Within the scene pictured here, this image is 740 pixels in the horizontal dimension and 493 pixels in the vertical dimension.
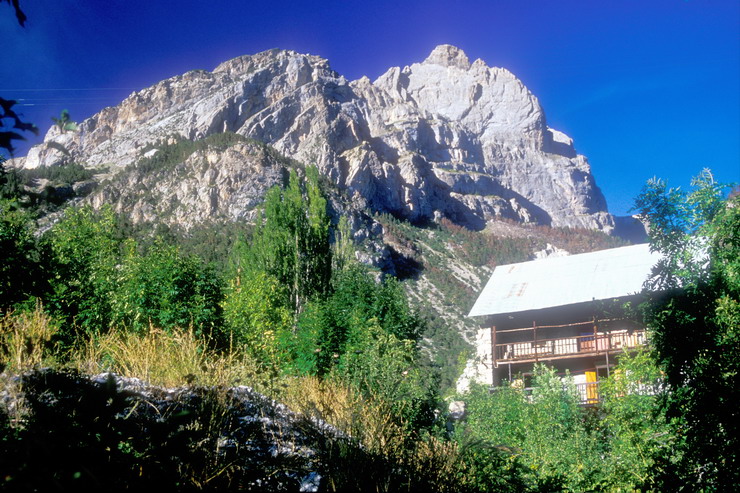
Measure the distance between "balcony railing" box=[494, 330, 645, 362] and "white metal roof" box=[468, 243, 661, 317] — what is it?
4.69ft

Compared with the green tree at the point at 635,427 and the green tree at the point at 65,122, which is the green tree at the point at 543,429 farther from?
the green tree at the point at 65,122

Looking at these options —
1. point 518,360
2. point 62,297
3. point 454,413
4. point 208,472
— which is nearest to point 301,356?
point 62,297

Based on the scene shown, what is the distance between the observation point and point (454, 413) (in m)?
17.0

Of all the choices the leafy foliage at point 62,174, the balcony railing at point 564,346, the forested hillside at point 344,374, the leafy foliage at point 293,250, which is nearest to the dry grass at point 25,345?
the forested hillside at point 344,374

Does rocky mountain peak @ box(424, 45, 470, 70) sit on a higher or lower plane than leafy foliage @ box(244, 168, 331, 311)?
higher

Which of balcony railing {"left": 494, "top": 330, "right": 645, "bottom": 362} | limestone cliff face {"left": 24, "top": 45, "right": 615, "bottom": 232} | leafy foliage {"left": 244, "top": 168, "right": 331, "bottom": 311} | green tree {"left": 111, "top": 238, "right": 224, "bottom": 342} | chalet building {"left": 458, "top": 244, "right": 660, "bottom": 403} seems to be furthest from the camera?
limestone cliff face {"left": 24, "top": 45, "right": 615, "bottom": 232}

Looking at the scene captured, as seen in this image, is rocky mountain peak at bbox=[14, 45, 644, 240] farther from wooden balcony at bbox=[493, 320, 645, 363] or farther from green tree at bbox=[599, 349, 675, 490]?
green tree at bbox=[599, 349, 675, 490]

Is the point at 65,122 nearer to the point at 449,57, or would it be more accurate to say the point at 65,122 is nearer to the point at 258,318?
the point at 258,318

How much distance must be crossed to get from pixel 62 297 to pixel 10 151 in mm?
8298

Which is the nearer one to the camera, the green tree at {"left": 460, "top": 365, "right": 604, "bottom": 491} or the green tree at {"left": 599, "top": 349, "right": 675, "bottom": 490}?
the green tree at {"left": 599, "top": 349, "right": 675, "bottom": 490}

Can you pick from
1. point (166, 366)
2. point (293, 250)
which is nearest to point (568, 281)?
point (293, 250)

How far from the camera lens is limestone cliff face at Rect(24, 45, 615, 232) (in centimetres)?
9575

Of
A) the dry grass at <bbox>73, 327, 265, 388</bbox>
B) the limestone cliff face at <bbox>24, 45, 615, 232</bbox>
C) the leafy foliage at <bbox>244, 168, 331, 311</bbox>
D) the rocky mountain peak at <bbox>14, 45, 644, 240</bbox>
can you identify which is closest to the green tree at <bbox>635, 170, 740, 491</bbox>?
the dry grass at <bbox>73, 327, 265, 388</bbox>

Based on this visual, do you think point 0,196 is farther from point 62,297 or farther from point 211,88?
point 211,88
